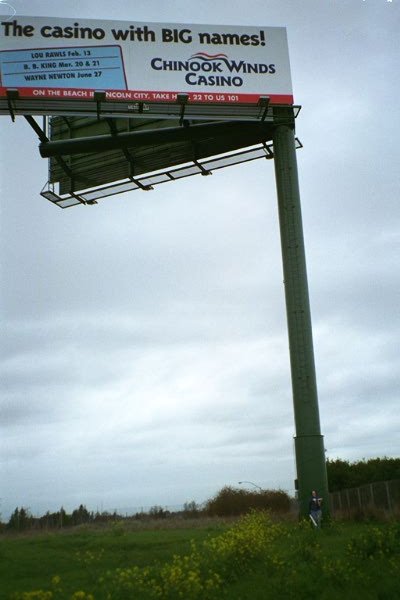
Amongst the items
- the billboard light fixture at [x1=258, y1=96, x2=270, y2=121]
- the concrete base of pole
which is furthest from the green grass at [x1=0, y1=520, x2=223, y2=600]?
the billboard light fixture at [x1=258, y1=96, x2=270, y2=121]

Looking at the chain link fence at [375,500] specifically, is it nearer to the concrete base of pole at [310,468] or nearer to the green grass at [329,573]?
the concrete base of pole at [310,468]

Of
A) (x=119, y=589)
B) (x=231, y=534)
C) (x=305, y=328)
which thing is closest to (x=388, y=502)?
(x=305, y=328)

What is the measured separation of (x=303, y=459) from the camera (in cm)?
2583

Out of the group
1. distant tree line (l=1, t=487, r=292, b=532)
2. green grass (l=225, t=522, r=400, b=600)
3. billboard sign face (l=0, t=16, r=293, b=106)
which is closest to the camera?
green grass (l=225, t=522, r=400, b=600)

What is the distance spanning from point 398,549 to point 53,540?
14.8 metres

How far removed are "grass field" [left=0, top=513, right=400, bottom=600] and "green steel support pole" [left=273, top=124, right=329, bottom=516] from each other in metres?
4.09

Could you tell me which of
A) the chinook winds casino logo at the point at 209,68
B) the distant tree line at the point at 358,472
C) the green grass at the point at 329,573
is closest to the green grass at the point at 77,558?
the green grass at the point at 329,573

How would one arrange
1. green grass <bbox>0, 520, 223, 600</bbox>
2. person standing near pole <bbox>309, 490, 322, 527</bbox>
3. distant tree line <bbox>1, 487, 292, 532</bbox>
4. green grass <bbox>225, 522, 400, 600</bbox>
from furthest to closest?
distant tree line <bbox>1, 487, 292, 532</bbox> < person standing near pole <bbox>309, 490, 322, 527</bbox> < green grass <bbox>0, 520, 223, 600</bbox> < green grass <bbox>225, 522, 400, 600</bbox>

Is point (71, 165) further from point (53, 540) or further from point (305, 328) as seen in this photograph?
point (53, 540)

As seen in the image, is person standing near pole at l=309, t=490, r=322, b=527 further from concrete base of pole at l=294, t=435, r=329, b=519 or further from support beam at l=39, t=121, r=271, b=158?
support beam at l=39, t=121, r=271, b=158

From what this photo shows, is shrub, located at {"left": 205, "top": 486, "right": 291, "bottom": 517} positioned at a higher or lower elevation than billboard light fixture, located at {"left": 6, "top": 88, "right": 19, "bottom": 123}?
lower

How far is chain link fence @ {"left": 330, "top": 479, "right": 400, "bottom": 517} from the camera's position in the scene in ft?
84.3

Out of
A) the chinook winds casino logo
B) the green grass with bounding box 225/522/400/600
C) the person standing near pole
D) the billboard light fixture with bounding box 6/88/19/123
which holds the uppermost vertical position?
the chinook winds casino logo

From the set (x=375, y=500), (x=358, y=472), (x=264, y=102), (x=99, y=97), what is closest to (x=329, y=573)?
(x=375, y=500)
